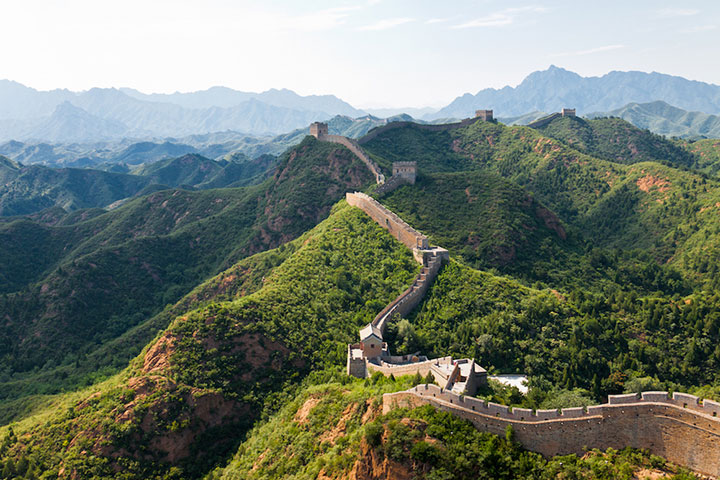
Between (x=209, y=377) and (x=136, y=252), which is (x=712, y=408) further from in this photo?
(x=136, y=252)

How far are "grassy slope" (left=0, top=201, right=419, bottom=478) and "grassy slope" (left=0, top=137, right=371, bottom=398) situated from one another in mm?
31830

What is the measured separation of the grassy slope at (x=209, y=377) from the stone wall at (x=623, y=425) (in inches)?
895

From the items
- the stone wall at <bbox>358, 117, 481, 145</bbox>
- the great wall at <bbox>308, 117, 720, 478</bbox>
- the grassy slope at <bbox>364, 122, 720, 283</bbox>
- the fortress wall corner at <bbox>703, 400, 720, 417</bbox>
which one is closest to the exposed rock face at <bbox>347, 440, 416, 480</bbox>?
the great wall at <bbox>308, 117, 720, 478</bbox>

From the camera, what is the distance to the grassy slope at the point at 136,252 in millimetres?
89500

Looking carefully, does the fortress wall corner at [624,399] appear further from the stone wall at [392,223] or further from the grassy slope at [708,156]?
the grassy slope at [708,156]

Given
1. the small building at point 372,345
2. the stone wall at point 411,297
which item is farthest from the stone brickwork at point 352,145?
the small building at point 372,345

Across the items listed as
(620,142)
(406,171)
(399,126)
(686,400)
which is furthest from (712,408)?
(620,142)

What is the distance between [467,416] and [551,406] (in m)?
6.55

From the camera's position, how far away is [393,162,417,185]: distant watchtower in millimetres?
94750

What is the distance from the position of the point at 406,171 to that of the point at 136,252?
60455 mm

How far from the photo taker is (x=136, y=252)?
109m

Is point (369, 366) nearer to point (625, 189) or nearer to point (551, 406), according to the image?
point (551, 406)

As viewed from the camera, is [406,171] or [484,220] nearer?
[484,220]

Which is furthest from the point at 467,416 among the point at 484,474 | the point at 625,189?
the point at 625,189
